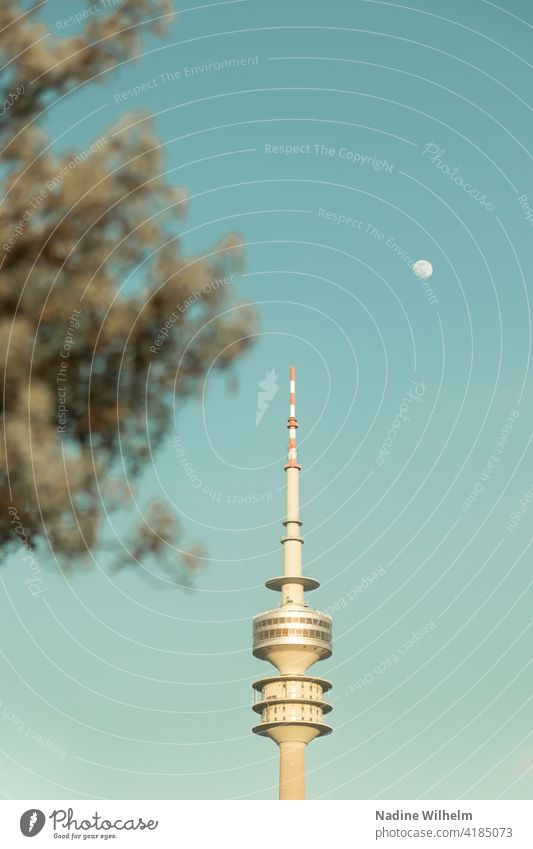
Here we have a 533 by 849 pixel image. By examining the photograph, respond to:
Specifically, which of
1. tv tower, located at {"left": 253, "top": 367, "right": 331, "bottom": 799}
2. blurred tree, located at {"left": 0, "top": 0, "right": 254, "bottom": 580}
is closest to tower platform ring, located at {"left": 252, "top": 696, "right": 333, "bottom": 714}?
tv tower, located at {"left": 253, "top": 367, "right": 331, "bottom": 799}

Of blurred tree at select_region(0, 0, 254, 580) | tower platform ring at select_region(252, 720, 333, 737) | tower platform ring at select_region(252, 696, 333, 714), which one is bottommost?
blurred tree at select_region(0, 0, 254, 580)

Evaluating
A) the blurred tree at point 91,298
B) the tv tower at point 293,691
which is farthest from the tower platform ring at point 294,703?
the blurred tree at point 91,298

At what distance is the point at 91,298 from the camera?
47.5 feet

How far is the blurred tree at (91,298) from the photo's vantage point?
14.5 metres

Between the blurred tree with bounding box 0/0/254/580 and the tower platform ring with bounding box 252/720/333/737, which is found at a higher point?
the tower platform ring with bounding box 252/720/333/737

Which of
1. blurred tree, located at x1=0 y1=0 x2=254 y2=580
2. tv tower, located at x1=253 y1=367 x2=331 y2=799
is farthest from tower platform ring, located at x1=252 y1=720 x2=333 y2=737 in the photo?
blurred tree, located at x1=0 y1=0 x2=254 y2=580

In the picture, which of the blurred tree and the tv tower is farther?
the tv tower

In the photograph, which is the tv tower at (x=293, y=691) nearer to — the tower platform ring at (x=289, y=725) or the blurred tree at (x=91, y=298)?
the tower platform ring at (x=289, y=725)

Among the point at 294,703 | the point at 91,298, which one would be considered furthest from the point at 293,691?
the point at 91,298

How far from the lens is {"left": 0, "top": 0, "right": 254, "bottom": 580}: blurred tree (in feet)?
47.6

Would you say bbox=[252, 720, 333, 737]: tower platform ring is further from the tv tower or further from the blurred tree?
the blurred tree

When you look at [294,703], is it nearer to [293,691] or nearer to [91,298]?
[293,691]
